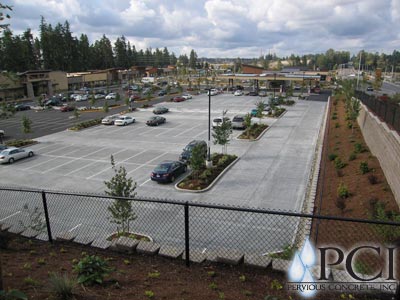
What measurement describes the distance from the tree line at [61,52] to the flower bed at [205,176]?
231 ft

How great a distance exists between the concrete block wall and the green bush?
12.7m

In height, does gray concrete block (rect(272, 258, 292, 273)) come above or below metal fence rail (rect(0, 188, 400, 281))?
above

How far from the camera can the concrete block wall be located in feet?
47.4

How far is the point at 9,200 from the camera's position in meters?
17.3

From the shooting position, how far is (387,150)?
17078 millimetres

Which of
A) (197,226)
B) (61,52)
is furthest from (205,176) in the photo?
(61,52)

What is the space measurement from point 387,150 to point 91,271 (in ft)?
55.3

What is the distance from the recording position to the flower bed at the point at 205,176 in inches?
759

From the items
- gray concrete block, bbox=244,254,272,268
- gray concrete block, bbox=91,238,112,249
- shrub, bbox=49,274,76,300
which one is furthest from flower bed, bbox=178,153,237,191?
shrub, bbox=49,274,76,300

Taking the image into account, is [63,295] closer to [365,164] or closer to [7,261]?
[7,261]

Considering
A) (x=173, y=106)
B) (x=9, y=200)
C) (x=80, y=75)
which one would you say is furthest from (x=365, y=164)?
(x=80, y=75)

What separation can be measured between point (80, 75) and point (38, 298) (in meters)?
98.2

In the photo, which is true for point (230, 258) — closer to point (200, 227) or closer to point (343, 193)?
point (200, 227)

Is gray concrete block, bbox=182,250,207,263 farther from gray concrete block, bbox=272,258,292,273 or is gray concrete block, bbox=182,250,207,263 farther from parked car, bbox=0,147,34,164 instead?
parked car, bbox=0,147,34,164
